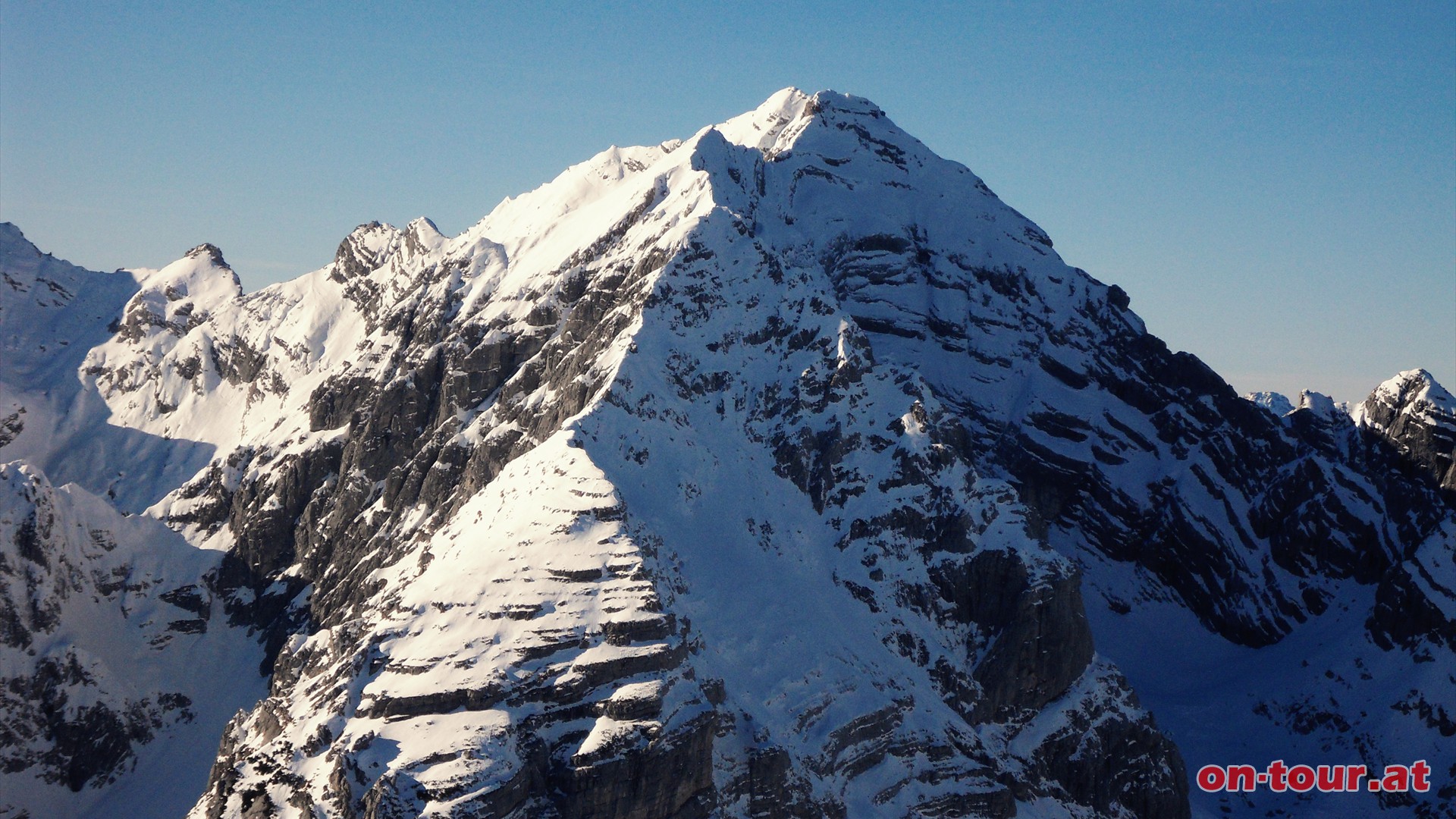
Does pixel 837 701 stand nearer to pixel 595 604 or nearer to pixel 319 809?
pixel 595 604

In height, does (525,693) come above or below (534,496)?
below

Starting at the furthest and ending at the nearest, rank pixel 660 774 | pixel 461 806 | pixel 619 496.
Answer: pixel 619 496
pixel 660 774
pixel 461 806

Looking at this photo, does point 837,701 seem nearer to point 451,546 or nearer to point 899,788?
point 899,788

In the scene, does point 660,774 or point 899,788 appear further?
point 899,788

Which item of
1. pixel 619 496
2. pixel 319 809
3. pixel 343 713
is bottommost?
pixel 319 809

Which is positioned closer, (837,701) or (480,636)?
(480,636)

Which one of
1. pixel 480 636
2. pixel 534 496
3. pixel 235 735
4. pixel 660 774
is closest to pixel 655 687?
pixel 660 774

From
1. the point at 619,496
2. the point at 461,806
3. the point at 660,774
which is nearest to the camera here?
the point at 461,806

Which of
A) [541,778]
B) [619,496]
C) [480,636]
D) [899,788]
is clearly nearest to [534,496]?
[619,496]

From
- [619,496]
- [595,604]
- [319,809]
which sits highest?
[619,496]
